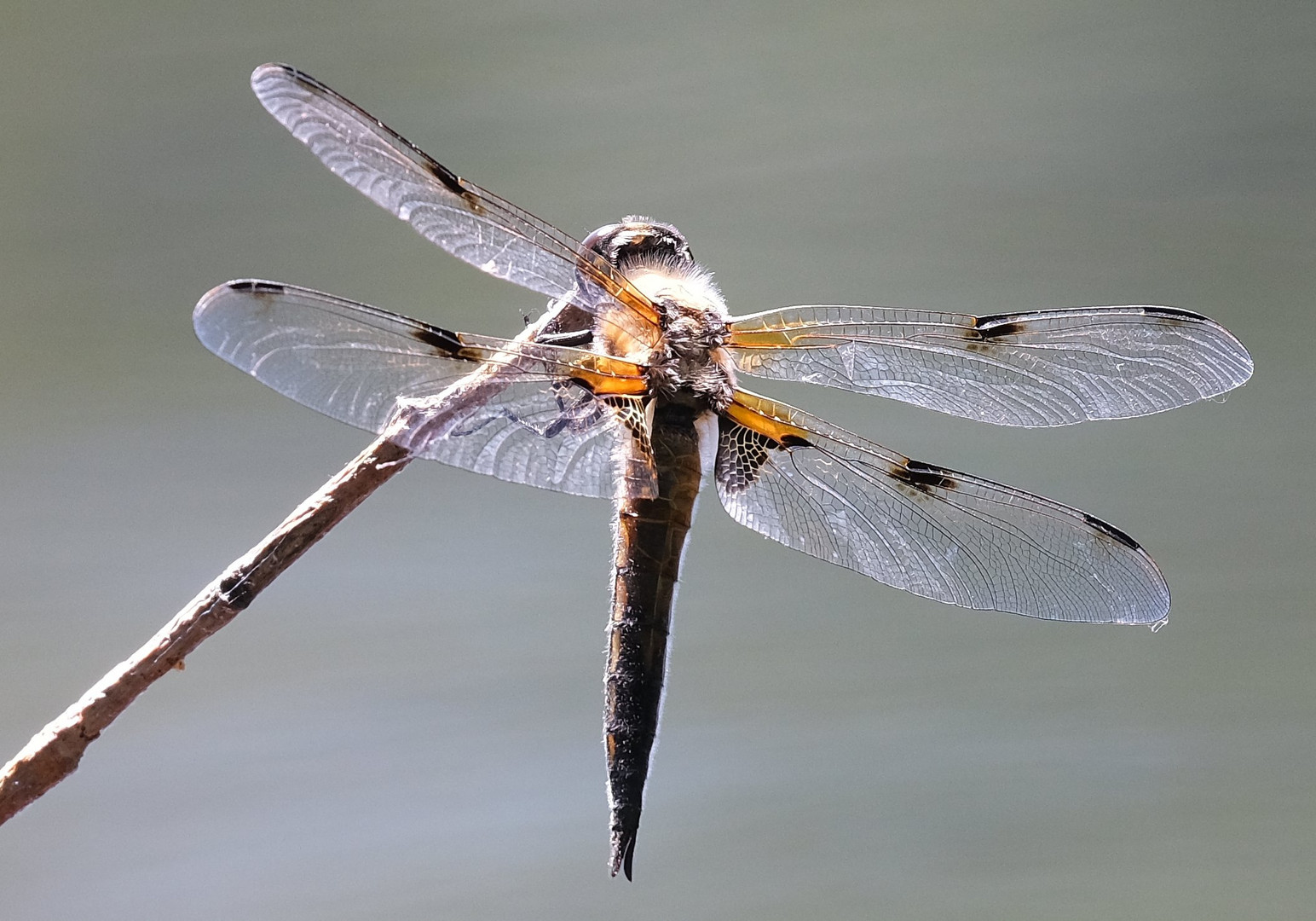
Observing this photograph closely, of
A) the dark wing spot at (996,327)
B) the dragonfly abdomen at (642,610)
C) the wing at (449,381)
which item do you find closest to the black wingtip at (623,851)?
the dragonfly abdomen at (642,610)

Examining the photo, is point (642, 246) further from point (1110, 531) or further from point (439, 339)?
point (1110, 531)

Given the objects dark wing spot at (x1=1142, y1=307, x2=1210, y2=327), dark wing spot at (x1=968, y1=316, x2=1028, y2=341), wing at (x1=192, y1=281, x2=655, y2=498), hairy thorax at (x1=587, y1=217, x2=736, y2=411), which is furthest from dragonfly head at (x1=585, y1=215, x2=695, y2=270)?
dark wing spot at (x1=1142, y1=307, x2=1210, y2=327)

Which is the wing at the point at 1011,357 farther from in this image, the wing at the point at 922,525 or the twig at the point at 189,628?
the twig at the point at 189,628

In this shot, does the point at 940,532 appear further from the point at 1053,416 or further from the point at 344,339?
the point at 344,339

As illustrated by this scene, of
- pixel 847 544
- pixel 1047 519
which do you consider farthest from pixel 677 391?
pixel 1047 519

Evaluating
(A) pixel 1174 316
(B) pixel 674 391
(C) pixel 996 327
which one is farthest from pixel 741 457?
(A) pixel 1174 316
